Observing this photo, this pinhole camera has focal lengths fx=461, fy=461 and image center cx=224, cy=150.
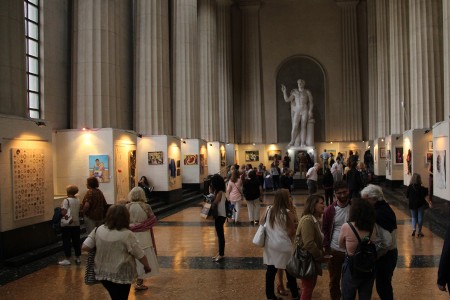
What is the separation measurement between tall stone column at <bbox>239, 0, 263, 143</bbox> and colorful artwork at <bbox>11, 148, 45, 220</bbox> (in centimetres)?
2590

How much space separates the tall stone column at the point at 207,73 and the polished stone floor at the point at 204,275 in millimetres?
15893

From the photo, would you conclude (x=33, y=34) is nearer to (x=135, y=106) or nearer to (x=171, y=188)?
(x=135, y=106)

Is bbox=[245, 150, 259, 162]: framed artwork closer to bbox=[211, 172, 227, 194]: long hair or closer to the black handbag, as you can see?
bbox=[211, 172, 227, 194]: long hair

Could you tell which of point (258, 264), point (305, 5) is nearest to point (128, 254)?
point (258, 264)

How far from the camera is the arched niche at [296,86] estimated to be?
35156 millimetres

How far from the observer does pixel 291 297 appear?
6.09m

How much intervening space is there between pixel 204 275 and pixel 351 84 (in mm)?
29000

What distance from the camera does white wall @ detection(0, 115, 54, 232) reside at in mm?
8422

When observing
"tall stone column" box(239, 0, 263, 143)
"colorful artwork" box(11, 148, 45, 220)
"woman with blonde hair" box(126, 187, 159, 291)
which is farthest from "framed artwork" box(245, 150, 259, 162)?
"woman with blonde hair" box(126, 187, 159, 291)

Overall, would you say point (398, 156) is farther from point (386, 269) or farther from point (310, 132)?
point (386, 269)

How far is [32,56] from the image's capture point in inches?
497

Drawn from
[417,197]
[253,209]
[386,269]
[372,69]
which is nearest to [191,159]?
[253,209]

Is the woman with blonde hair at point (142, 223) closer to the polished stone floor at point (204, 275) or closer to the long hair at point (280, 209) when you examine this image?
the polished stone floor at point (204, 275)

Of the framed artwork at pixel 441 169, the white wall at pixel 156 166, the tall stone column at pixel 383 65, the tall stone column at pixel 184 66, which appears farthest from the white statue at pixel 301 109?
the framed artwork at pixel 441 169
